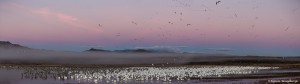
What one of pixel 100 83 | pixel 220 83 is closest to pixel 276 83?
pixel 220 83

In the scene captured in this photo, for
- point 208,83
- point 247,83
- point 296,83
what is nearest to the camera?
point 296,83

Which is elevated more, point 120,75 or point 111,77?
point 120,75

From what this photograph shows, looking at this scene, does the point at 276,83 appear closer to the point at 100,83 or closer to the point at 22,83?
the point at 100,83

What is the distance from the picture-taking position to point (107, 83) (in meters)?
56.1

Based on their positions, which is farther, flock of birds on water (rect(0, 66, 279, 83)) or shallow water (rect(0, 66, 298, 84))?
flock of birds on water (rect(0, 66, 279, 83))

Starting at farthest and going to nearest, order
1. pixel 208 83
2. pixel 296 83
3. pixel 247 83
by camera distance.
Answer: pixel 208 83, pixel 247 83, pixel 296 83

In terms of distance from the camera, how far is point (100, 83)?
55.9 meters

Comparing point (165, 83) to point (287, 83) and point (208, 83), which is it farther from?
point (287, 83)

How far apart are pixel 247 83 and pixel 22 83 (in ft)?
91.7

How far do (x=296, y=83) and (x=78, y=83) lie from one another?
25.6 metres

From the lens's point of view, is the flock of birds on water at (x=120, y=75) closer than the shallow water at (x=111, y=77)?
No

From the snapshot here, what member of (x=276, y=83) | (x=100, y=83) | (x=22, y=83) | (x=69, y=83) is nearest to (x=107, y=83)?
(x=100, y=83)

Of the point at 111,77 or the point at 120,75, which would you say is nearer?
the point at 111,77

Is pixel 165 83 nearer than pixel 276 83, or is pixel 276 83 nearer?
pixel 276 83
